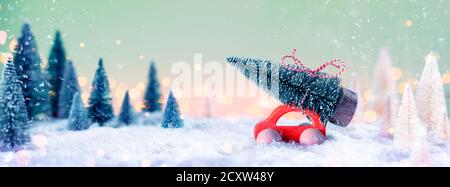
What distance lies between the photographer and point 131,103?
2.71 metres

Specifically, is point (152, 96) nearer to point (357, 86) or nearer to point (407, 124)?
point (357, 86)

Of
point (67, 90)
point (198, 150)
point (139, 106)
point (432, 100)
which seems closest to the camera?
point (198, 150)

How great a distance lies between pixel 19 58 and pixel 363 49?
190 centimetres

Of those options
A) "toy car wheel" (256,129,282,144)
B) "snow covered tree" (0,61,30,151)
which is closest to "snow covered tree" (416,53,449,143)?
"toy car wheel" (256,129,282,144)

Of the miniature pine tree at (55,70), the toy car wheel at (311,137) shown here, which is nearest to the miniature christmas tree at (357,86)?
the toy car wheel at (311,137)

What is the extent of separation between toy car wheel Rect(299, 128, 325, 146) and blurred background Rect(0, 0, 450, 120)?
594mm

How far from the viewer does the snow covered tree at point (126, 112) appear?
2.69 m

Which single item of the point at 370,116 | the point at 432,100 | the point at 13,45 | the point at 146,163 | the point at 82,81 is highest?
the point at 13,45

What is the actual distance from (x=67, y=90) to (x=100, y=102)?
0.73 feet

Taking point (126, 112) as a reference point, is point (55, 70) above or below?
above

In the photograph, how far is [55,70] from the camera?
2.80 meters

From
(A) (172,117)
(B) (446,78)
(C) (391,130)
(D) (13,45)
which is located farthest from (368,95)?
(D) (13,45)

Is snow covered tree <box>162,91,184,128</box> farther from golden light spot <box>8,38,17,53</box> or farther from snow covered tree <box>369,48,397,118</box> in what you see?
snow covered tree <box>369,48,397,118</box>
